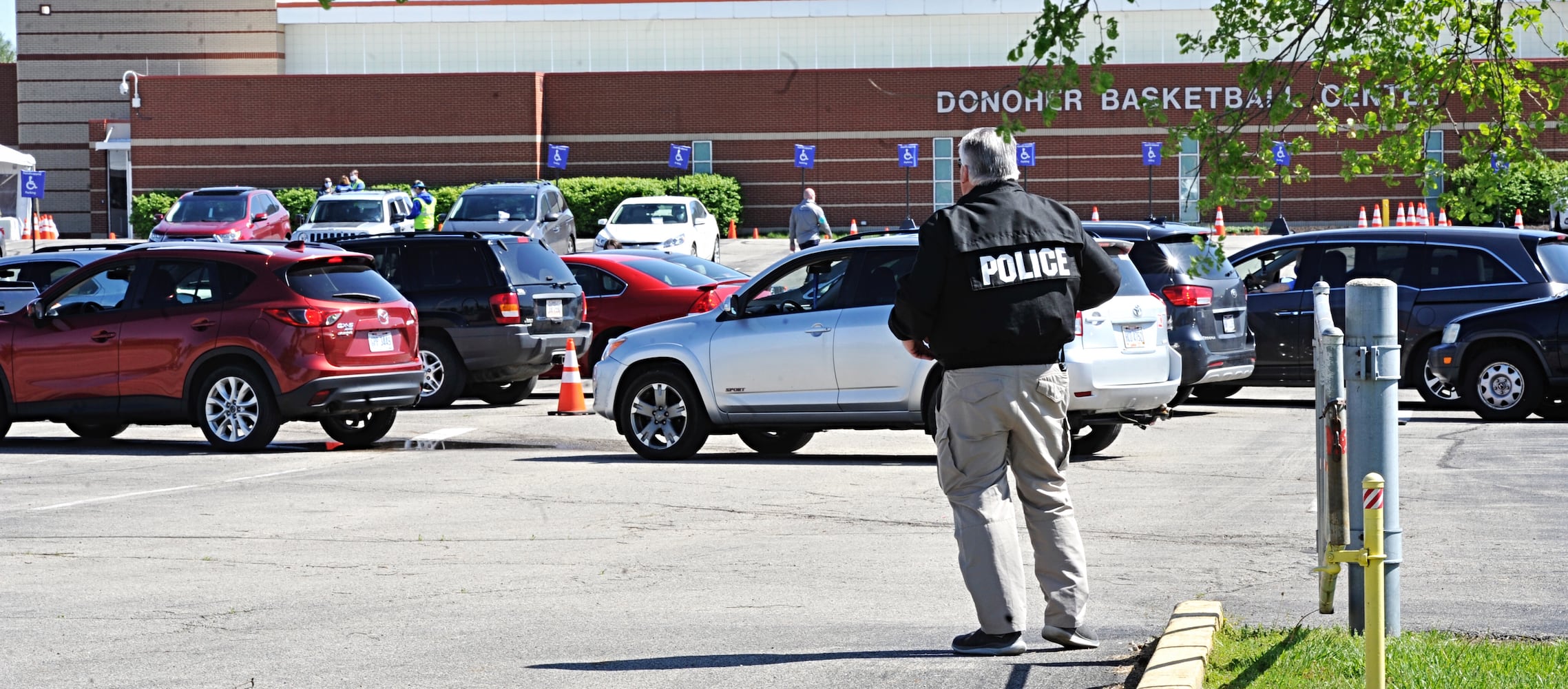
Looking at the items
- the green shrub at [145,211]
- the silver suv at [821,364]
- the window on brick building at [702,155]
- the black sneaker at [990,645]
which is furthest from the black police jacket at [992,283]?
the window on brick building at [702,155]

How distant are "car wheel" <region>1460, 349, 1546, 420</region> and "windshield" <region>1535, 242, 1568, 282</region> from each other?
1199mm

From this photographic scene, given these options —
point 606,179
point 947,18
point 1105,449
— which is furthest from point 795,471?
point 947,18

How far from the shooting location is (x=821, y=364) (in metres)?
12.5

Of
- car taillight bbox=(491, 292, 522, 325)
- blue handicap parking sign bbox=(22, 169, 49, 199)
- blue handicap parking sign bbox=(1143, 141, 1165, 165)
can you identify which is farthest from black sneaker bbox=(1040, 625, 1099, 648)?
blue handicap parking sign bbox=(22, 169, 49, 199)

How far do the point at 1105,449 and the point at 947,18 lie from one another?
44.4 meters

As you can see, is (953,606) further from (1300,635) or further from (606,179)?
(606,179)

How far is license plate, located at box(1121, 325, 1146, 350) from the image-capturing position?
12.2m

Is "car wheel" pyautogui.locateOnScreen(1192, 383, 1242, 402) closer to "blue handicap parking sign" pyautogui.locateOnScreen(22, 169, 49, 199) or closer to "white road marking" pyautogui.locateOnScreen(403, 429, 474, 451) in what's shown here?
"white road marking" pyautogui.locateOnScreen(403, 429, 474, 451)

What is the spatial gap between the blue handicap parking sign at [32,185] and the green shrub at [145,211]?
4752 millimetres

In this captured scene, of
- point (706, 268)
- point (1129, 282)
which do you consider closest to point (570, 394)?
point (706, 268)

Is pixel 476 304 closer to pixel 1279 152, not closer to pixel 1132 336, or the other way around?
pixel 1132 336

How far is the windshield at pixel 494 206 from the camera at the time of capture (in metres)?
32.4

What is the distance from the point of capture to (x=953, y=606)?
7141 millimetres

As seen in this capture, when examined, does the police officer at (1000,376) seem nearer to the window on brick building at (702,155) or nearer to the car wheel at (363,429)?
the car wheel at (363,429)
